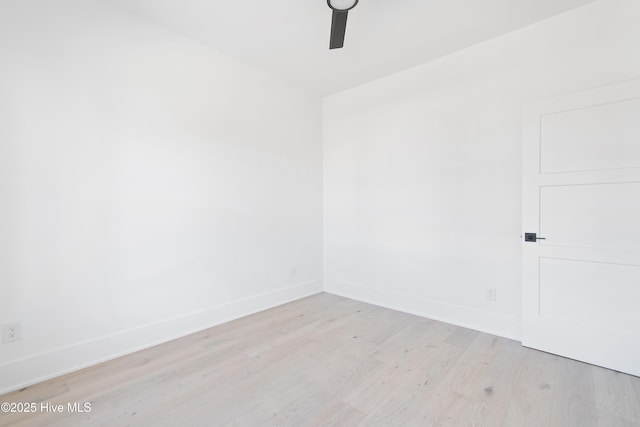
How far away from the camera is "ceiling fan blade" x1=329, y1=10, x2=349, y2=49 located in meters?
1.67

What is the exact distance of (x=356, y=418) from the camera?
1.57 meters

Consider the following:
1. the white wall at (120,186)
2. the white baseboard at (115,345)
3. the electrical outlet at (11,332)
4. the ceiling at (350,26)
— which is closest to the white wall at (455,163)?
the ceiling at (350,26)

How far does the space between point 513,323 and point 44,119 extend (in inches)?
156

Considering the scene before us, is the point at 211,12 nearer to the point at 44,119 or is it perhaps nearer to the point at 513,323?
the point at 44,119

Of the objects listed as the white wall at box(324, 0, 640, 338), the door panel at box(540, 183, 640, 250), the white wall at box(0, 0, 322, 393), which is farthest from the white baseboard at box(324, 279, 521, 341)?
the white wall at box(0, 0, 322, 393)

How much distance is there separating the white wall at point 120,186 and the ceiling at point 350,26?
0.27 metres

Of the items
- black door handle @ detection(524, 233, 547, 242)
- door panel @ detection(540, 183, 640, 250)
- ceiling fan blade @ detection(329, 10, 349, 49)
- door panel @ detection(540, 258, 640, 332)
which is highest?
ceiling fan blade @ detection(329, 10, 349, 49)

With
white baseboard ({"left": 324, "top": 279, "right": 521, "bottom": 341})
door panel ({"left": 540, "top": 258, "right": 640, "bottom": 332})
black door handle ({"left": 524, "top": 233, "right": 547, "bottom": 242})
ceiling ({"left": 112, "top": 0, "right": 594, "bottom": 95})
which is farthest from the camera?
white baseboard ({"left": 324, "top": 279, "right": 521, "bottom": 341})

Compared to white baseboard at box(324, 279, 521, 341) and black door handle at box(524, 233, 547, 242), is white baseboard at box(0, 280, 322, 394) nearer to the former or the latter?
white baseboard at box(324, 279, 521, 341)

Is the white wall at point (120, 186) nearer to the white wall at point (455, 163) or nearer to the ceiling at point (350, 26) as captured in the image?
the ceiling at point (350, 26)

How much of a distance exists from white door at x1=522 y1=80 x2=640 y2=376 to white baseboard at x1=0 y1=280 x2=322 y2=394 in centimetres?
268

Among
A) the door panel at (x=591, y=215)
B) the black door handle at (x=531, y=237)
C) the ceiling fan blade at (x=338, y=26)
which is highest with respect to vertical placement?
the ceiling fan blade at (x=338, y=26)

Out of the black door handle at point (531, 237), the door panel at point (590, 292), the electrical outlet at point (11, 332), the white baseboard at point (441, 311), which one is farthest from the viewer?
the white baseboard at point (441, 311)

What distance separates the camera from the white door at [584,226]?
199cm
